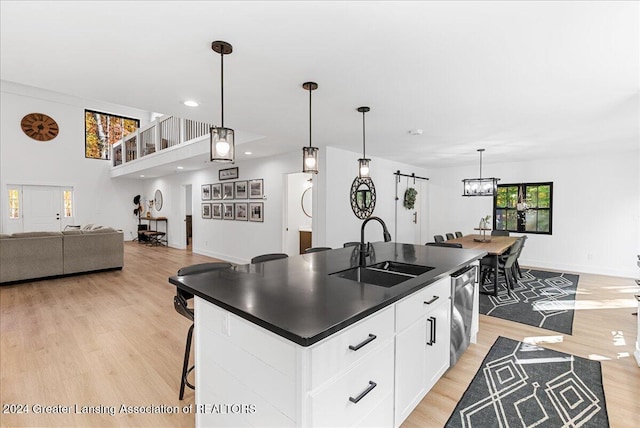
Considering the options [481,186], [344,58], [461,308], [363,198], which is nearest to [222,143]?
[344,58]

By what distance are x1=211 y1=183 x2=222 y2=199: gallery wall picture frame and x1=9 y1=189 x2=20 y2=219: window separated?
6222mm

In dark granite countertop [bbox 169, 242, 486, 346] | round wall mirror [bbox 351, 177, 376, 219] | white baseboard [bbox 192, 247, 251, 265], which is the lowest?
white baseboard [bbox 192, 247, 251, 265]

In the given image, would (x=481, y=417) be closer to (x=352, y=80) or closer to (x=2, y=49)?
(x=352, y=80)

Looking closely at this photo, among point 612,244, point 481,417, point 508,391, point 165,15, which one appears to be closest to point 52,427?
point 165,15

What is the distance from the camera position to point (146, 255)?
7.95m

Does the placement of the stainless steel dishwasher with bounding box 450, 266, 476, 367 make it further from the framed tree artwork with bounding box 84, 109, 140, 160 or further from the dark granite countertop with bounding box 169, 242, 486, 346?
the framed tree artwork with bounding box 84, 109, 140, 160

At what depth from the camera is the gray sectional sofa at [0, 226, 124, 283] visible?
505 cm

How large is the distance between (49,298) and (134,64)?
13.4ft

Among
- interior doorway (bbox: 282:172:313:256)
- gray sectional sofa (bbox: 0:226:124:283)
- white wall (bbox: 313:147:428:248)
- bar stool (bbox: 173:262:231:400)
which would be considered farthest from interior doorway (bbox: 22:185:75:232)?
bar stool (bbox: 173:262:231:400)

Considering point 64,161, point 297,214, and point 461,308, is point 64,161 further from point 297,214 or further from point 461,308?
point 461,308

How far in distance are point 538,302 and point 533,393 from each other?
97.6 inches

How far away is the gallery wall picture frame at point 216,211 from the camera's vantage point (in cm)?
745

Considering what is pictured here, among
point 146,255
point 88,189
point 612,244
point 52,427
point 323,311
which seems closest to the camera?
point 323,311

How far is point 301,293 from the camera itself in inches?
61.8
